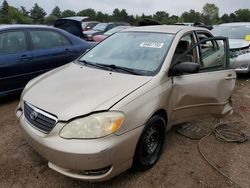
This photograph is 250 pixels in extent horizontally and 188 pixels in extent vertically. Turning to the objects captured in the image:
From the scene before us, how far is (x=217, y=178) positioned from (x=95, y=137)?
149 cm

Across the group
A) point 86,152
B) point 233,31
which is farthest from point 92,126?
point 233,31

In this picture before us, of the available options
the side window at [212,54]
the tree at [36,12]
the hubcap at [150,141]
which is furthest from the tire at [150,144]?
the tree at [36,12]

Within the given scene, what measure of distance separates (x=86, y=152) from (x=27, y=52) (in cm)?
351

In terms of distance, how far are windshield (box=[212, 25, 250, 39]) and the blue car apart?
5.55 meters

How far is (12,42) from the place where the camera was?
5301 millimetres

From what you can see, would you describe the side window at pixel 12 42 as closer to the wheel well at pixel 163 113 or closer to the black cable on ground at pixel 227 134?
the wheel well at pixel 163 113

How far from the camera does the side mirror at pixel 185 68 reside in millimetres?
3344

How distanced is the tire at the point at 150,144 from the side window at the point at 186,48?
0.95 metres

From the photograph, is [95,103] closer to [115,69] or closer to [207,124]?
[115,69]

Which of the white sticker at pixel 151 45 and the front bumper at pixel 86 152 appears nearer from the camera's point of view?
the front bumper at pixel 86 152

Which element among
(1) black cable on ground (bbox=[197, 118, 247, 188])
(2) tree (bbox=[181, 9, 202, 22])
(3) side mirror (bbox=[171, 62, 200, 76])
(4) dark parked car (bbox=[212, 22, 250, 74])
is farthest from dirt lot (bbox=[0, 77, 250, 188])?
(2) tree (bbox=[181, 9, 202, 22])

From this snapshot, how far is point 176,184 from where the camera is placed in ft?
9.94

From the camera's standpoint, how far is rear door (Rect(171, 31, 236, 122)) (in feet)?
12.0

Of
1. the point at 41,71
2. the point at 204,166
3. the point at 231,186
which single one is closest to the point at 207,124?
the point at 204,166
